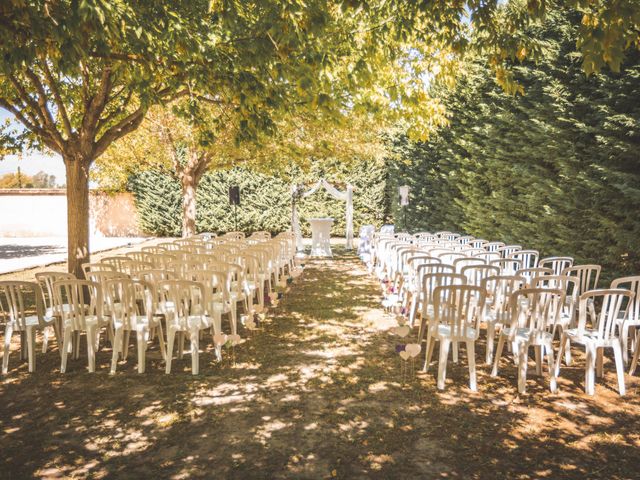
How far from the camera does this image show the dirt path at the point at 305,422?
3.39 metres

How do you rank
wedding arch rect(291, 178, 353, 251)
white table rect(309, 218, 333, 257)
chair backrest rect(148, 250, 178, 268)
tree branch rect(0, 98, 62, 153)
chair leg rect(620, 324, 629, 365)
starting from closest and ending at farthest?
chair leg rect(620, 324, 629, 365), chair backrest rect(148, 250, 178, 268), tree branch rect(0, 98, 62, 153), white table rect(309, 218, 333, 257), wedding arch rect(291, 178, 353, 251)

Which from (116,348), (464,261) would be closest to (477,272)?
(464,261)

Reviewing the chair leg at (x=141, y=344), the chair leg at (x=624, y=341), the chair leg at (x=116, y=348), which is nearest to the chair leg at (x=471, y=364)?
the chair leg at (x=624, y=341)

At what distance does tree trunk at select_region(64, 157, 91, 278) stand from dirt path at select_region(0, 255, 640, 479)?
8.37 feet

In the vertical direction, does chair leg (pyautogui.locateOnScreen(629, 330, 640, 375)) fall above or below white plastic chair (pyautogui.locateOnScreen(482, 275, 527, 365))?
below

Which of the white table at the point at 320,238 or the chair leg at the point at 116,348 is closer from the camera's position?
the chair leg at the point at 116,348

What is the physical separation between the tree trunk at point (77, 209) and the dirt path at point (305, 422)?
2550 mm

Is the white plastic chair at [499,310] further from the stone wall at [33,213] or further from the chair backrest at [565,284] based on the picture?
the stone wall at [33,213]

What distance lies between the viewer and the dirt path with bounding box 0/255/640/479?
3395 millimetres

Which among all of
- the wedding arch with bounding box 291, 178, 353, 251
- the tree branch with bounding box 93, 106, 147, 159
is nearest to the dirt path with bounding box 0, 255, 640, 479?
the tree branch with bounding box 93, 106, 147, 159

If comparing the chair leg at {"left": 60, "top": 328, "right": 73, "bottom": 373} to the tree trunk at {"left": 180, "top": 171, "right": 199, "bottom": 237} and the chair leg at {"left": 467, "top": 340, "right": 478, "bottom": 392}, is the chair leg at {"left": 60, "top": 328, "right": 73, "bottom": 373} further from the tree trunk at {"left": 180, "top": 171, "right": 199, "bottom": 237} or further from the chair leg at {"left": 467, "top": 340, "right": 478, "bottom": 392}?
the tree trunk at {"left": 180, "top": 171, "right": 199, "bottom": 237}

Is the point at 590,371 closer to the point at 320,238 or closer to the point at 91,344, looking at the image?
the point at 91,344

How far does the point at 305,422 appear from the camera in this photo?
4059 mm

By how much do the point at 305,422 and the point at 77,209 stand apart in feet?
19.2
